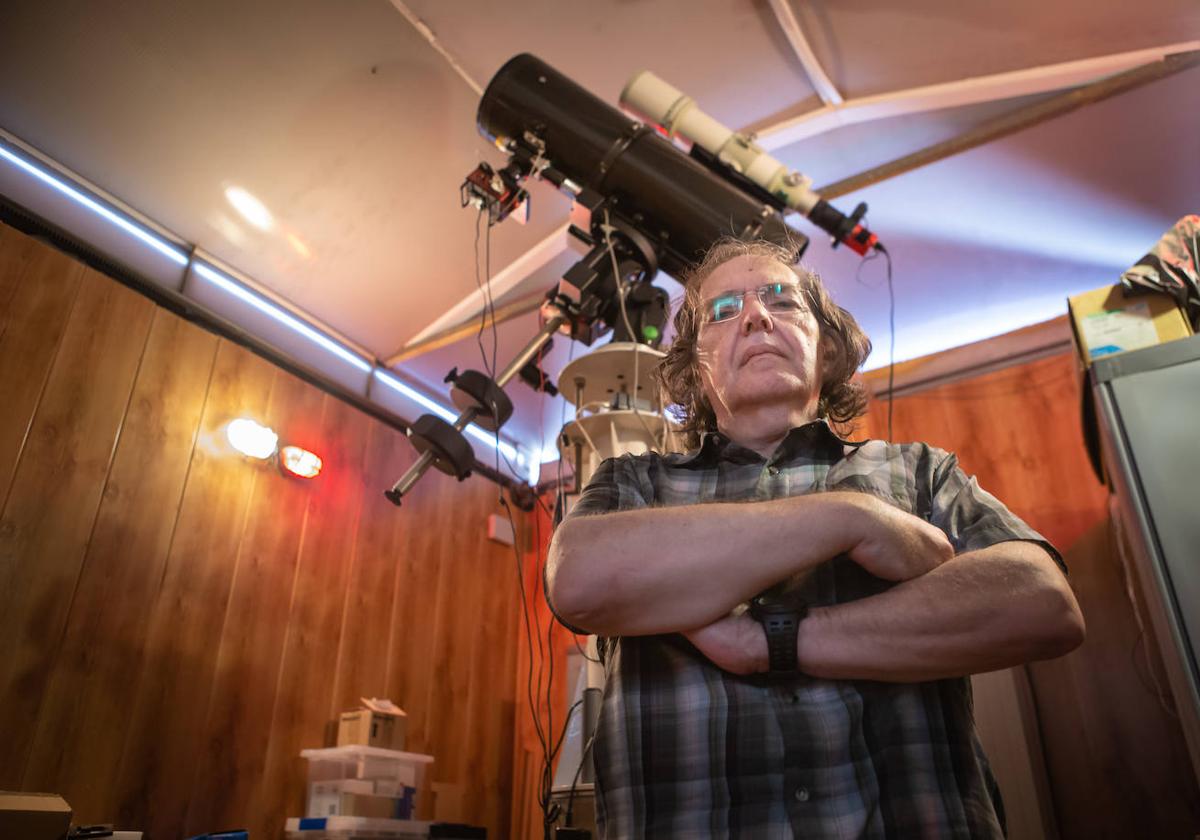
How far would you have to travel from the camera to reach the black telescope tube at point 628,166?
6.81 ft

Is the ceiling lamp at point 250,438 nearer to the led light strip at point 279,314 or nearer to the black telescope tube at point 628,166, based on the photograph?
the led light strip at point 279,314

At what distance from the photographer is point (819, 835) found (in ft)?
2.52

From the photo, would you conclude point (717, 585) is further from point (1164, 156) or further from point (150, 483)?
point (1164, 156)

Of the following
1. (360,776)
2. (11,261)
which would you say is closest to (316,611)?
(360,776)

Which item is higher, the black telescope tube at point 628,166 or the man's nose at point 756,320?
the black telescope tube at point 628,166

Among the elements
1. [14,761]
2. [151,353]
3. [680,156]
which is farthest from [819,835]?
[151,353]

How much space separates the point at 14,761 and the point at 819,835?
206cm

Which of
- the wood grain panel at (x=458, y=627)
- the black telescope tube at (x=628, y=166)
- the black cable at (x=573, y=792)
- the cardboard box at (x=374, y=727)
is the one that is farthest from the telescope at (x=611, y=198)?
the wood grain panel at (x=458, y=627)

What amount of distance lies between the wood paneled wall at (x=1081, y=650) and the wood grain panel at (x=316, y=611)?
196 cm

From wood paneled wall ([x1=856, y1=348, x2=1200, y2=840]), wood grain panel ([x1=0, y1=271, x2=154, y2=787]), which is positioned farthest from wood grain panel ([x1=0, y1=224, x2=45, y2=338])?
wood paneled wall ([x1=856, y1=348, x2=1200, y2=840])

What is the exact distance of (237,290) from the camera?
2918 mm

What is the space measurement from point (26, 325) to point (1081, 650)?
3287mm

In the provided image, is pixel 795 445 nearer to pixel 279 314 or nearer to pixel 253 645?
pixel 253 645

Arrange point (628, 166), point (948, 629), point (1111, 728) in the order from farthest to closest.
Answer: point (1111, 728) < point (628, 166) < point (948, 629)
